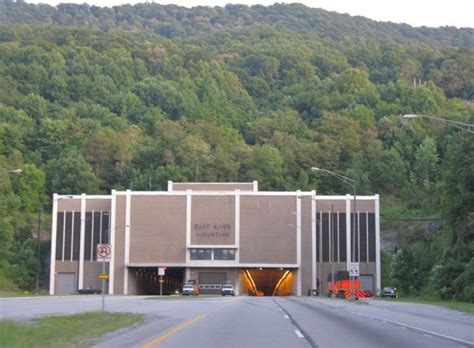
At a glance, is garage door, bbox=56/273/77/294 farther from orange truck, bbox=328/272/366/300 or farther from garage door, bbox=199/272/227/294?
orange truck, bbox=328/272/366/300

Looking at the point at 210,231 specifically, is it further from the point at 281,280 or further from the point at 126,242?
the point at 281,280

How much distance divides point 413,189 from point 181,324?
12013cm

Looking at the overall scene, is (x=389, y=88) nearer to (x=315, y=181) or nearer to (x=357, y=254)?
(x=315, y=181)

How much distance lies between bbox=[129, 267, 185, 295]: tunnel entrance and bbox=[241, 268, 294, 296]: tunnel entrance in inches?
384

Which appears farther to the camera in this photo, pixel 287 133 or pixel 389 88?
pixel 389 88

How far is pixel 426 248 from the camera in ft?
313

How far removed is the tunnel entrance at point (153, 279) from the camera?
105812 millimetres

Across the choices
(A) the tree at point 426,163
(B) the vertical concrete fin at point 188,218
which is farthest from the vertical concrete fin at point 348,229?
(A) the tree at point 426,163

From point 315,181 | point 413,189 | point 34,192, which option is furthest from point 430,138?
point 34,192

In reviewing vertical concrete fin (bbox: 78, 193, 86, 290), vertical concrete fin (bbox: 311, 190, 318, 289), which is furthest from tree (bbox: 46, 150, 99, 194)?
vertical concrete fin (bbox: 311, 190, 318, 289)

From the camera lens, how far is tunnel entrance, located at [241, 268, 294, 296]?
109m

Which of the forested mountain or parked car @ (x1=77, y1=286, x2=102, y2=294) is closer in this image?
parked car @ (x1=77, y1=286, x2=102, y2=294)

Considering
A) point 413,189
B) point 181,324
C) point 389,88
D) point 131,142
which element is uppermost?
point 389,88

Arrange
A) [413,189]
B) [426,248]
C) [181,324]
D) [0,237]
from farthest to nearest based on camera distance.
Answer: [413,189]
[0,237]
[426,248]
[181,324]
